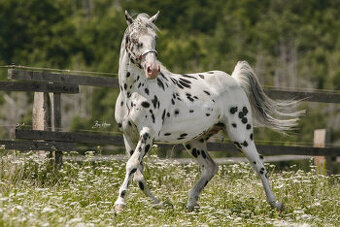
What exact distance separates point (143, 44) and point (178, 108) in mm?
1052

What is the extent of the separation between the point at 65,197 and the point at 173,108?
1637 mm

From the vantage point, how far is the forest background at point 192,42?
5928 cm

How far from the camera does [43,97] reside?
1208 centimetres

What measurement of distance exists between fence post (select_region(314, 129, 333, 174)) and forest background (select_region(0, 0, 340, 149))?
113 feet

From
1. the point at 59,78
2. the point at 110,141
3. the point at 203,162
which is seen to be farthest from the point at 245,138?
the point at 59,78

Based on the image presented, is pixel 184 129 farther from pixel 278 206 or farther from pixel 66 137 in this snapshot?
pixel 66 137

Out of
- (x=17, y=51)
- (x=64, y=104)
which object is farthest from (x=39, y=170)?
(x=17, y=51)

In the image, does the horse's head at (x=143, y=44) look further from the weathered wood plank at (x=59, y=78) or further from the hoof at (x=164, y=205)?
the weathered wood plank at (x=59, y=78)

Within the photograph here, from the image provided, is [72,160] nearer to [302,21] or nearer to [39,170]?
[39,170]

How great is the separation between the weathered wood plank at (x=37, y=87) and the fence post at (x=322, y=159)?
13.4 ft

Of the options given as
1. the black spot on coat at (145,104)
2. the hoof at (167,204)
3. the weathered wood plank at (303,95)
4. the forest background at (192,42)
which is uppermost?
the forest background at (192,42)

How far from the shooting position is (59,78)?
472 inches

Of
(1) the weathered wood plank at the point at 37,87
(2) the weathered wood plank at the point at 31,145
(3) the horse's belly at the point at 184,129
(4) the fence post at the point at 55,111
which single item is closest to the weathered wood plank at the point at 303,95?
(3) the horse's belly at the point at 184,129

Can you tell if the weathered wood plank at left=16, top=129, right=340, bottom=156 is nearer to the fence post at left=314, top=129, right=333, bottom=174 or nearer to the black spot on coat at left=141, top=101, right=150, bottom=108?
the fence post at left=314, top=129, right=333, bottom=174
